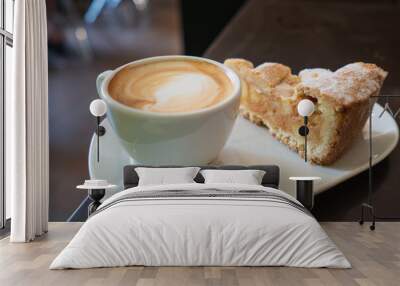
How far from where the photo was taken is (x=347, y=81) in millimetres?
5707

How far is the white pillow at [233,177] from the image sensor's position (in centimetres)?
528

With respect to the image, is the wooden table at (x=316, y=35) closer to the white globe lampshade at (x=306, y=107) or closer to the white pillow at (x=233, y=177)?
the white globe lampshade at (x=306, y=107)

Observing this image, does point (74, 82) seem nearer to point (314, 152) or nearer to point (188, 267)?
point (314, 152)

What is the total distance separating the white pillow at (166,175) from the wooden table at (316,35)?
1417 mm

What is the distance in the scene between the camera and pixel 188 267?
146 inches

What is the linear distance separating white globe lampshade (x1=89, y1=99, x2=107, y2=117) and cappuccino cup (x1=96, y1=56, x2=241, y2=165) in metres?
0.11

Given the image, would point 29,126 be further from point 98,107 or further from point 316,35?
point 316,35

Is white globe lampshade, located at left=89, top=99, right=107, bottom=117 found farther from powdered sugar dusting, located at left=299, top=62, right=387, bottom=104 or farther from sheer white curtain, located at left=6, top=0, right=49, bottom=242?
powdered sugar dusting, located at left=299, top=62, right=387, bottom=104

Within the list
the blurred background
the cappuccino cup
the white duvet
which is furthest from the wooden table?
the white duvet

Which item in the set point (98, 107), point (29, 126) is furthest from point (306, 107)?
point (29, 126)

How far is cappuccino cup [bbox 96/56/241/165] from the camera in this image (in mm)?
5473

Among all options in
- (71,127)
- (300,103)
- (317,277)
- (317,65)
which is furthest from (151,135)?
(317,277)

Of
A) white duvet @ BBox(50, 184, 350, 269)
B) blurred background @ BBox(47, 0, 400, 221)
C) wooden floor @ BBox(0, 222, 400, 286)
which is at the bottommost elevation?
wooden floor @ BBox(0, 222, 400, 286)

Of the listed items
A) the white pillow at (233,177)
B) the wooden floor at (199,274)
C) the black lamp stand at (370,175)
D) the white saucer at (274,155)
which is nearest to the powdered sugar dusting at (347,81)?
the black lamp stand at (370,175)
